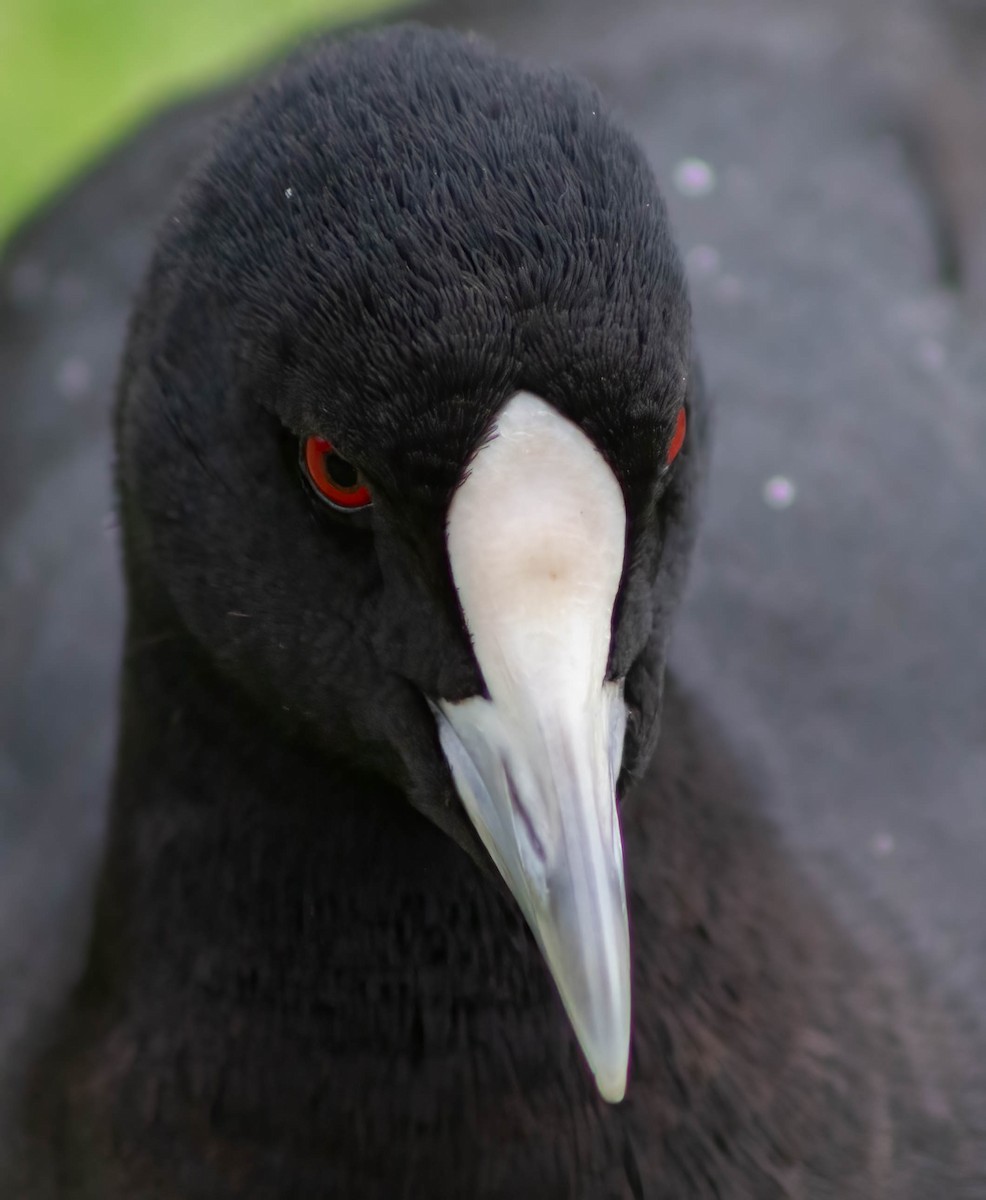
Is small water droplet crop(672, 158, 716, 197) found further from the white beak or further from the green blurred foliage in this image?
the green blurred foliage

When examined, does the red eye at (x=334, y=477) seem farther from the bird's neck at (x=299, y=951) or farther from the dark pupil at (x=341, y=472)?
the bird's neck at (x=299, y=951)

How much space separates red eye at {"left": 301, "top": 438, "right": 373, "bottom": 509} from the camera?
6.41 feet

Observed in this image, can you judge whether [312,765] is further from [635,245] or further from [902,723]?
[902,723]

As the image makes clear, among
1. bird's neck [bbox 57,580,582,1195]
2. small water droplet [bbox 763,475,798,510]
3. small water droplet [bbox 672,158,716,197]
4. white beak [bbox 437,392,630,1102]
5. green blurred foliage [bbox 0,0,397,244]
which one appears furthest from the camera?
green blurred foliage [bbox 0,0,397,244]

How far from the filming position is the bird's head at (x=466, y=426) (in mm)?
1853

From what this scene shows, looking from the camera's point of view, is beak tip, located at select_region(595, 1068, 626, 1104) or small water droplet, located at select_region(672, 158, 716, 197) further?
small water droplet, located at select_region(672, 158, 716, 197)

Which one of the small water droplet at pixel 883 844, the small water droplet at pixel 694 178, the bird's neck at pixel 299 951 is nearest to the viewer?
the bird's neck at pixel 299 951

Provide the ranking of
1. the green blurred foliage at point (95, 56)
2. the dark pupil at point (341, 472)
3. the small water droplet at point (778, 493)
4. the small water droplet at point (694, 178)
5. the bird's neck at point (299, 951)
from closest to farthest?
1. the dark pupil at point (341, 472)
2. the bird's neck at point (299, 951)
3. the small water droplet at point (778, 493)
4. the small water droplet at point (694, 178)
5. the green blurred foliage at point (95, 56)

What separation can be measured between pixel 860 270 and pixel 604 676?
64.3 inches

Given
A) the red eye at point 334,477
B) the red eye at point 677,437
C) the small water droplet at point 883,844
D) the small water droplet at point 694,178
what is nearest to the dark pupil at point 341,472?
the red eye at point 334,477

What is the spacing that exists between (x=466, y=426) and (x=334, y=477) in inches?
6.7

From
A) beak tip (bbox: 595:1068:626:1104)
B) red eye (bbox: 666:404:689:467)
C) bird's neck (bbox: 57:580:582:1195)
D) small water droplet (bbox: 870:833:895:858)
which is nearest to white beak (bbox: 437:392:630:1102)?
beak tip (bbox: 595:1068:626:1104)

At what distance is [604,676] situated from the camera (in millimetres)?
1931

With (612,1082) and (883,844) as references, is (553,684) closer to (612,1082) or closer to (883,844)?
(612,1082)
